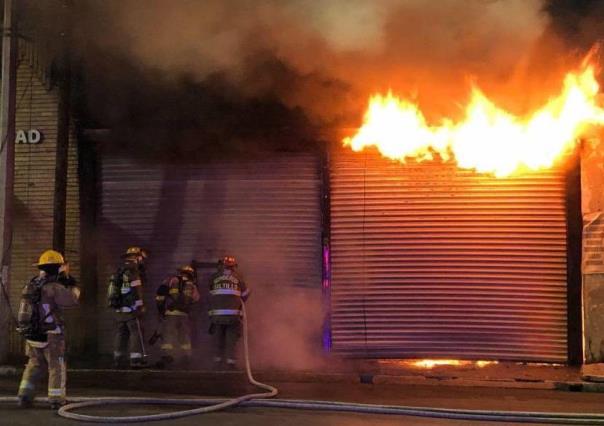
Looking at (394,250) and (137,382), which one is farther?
(394,250)

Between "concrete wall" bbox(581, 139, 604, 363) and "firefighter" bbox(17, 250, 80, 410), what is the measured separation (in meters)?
6.48

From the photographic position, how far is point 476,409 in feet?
20.5

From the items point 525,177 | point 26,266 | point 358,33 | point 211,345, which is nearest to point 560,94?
point 525,177

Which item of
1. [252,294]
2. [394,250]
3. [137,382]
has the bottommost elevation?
[137,382]

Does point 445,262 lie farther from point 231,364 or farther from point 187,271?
point 187,271

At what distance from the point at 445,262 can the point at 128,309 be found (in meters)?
4.49

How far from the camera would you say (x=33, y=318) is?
6266 millimetres

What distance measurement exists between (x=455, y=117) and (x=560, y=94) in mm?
1369

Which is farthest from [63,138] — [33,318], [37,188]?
[33,318]

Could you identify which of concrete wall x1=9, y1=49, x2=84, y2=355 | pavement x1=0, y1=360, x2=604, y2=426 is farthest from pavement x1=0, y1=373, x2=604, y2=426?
concrete wall x1=9, y1=49, x2=84, y2=355

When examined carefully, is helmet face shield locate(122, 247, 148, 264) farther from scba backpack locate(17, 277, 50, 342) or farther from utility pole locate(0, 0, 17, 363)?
scba backpack locate(17, 277, 50, 342)

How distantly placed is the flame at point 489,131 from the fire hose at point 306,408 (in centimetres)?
401

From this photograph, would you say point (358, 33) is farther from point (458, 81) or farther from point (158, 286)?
point (158, 286)

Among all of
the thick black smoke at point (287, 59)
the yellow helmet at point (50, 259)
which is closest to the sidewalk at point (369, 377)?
the yellow helmet at point (50, 259)
